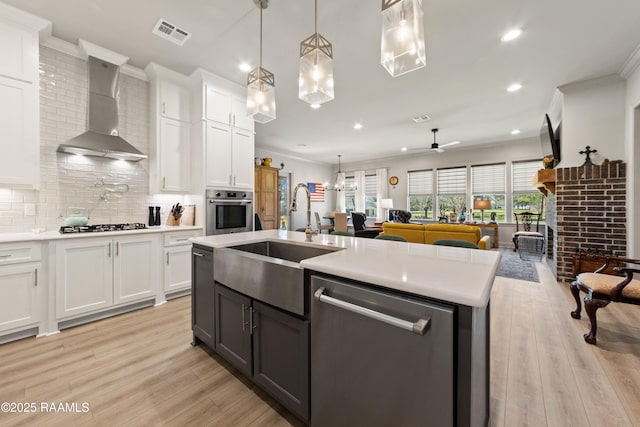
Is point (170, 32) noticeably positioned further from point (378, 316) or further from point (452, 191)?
point (452, 191)

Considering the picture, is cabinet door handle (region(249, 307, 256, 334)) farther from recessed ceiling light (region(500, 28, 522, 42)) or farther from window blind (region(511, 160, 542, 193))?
window blind (region(511, 160, 542, 193))

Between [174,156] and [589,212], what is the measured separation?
227 inches

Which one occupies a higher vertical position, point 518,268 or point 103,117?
point 103,117

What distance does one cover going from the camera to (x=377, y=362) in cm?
100

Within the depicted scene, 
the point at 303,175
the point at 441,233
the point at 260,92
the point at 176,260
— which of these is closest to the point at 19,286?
the point at 176,260

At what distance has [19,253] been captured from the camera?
7.07 ft

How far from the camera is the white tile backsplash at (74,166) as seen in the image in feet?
8.66

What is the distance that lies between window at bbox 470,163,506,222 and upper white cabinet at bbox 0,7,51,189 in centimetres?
861

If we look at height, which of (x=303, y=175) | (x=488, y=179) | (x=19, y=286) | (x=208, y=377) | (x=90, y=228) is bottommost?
(x=208, y=377)

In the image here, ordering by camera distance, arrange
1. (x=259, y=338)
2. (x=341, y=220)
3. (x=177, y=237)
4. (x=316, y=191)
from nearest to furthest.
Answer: (x=259, y=338), (x=177, y=237), (x=341, y=220), (x=316, y=191)

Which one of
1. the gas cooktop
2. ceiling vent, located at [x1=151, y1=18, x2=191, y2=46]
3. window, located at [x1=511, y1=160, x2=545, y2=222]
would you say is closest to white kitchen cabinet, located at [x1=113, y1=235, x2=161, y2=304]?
the gas cooktop

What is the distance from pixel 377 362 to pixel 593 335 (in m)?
2.42

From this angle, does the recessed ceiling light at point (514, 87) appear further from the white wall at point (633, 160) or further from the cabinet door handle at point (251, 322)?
the cabinet door handle at point (251, 322)

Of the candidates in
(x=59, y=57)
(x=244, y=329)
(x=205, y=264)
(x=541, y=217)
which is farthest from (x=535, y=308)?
(x=59, y=57)
